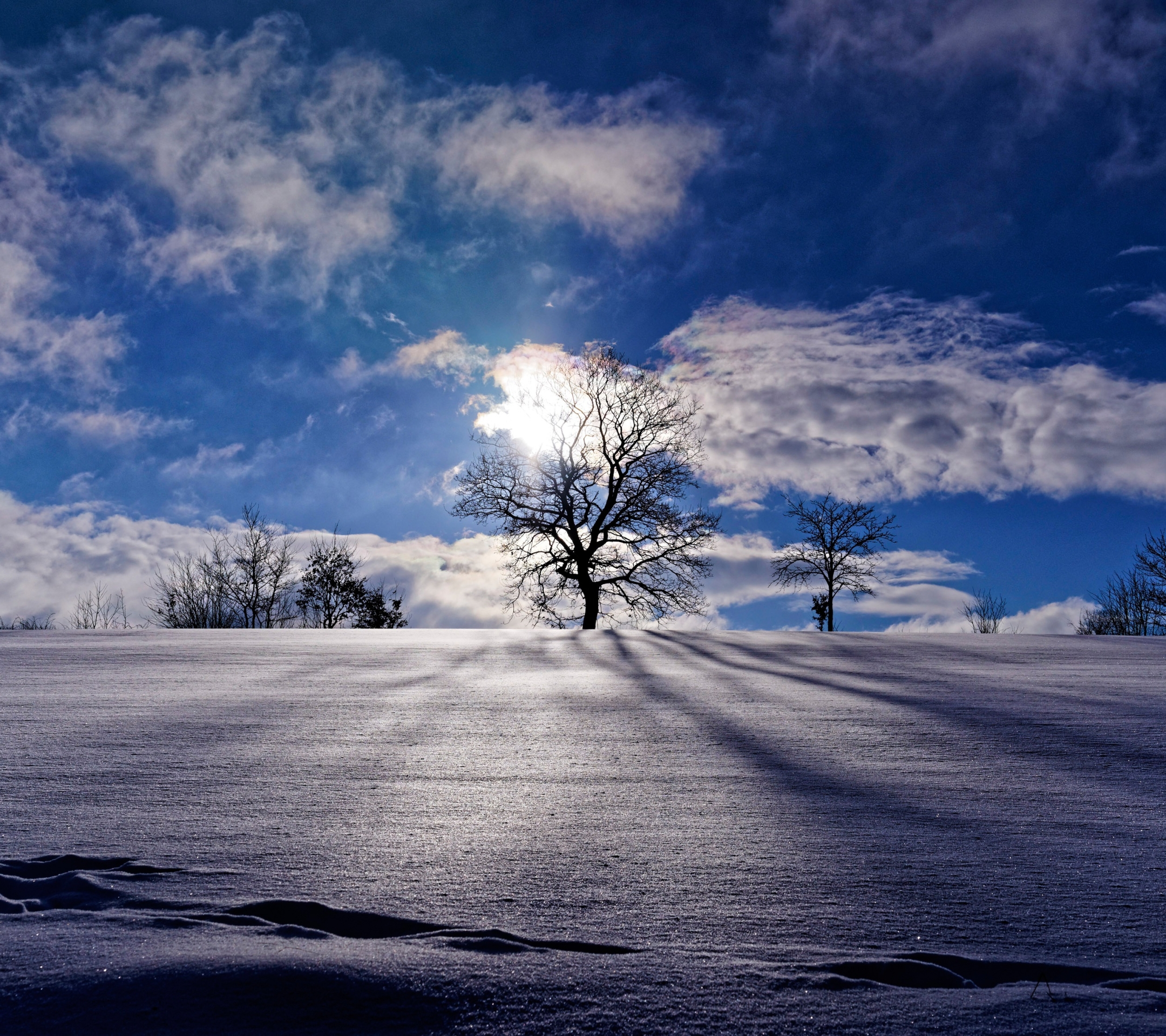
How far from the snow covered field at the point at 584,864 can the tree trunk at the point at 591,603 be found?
54.9 ft

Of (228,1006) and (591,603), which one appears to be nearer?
(228,1006)

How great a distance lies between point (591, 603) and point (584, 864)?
1886 cm

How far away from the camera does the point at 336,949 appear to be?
1303mm

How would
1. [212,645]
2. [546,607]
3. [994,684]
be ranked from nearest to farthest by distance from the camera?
[994,684] < [212,645] < [546,607]

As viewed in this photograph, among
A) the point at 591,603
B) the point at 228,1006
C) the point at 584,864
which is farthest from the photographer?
the point at 591,603

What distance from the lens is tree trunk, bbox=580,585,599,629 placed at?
2038 centimetres

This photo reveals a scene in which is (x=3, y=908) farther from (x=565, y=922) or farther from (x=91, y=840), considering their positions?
(x=565, y=922)

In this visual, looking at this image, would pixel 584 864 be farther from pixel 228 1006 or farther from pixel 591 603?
pixel 591 603

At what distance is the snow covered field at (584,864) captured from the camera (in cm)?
118

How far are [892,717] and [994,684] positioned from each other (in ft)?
4.68

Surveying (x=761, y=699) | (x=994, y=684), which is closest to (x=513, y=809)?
(x=761, y=699)

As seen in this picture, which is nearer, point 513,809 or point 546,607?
point 513,809

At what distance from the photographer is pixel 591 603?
20.5 meters

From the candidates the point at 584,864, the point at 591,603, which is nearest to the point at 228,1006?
the point at 584,864
